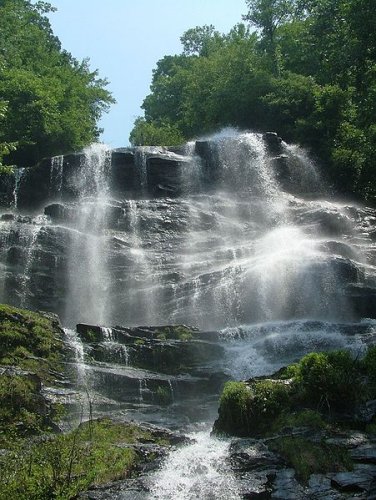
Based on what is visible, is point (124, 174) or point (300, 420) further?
point (124, 174)

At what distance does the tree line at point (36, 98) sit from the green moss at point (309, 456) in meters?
21.1

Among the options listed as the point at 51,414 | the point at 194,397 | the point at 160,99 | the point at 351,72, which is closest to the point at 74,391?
the point at 51,414

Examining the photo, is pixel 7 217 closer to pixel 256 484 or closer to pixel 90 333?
pixel 90 333

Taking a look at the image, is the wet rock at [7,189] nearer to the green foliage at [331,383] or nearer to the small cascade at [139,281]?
the small cascade at [139,281]

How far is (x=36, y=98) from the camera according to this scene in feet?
116

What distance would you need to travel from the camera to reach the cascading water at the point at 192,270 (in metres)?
15.8

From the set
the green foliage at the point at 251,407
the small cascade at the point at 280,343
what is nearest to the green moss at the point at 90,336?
the small cascade at the point at 280,343

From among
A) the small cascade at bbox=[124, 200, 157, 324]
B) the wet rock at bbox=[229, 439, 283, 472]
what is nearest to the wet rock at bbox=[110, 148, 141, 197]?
the small cascade at bbox=[124, 200, 157, 324]

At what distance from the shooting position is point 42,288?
2353 centimetres

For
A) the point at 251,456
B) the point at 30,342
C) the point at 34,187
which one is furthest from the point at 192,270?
the point at 251,456

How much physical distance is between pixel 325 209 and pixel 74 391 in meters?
17.0

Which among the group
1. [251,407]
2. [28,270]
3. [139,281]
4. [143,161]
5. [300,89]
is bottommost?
[251,407]

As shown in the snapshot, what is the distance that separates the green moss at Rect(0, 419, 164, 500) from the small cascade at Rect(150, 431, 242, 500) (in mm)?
767

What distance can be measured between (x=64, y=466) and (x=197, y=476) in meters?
2.41
